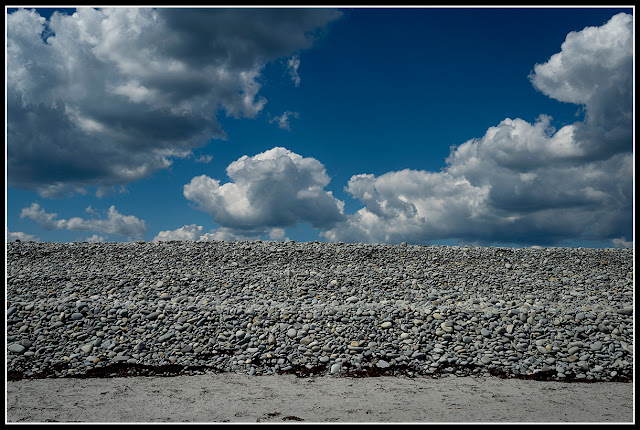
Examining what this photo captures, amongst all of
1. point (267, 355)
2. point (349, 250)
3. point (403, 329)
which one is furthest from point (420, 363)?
point (349, 250)

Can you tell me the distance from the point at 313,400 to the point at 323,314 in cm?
344

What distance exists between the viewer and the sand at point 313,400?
641 cm

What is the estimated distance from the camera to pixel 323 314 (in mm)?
10492

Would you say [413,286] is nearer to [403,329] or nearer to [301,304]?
[403,329]

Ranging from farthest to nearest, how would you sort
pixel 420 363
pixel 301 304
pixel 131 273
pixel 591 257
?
pixel 591 257
pixel 131 273
pixel 301 304
pixel 420 363

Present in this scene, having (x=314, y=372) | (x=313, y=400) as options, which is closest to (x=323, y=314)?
(x=314, y=372)

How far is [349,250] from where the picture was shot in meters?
15.6

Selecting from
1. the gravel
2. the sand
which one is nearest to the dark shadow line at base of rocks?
the gravel

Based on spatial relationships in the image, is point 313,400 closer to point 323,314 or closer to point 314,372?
point 314,372

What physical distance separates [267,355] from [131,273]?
720 cm

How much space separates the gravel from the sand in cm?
53

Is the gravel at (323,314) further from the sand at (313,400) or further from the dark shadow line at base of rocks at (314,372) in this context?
the sand at (313,400)

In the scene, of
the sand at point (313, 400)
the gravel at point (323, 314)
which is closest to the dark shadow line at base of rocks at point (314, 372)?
the gravel at point (323, 314)

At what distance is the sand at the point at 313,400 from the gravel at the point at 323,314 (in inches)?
20.7
